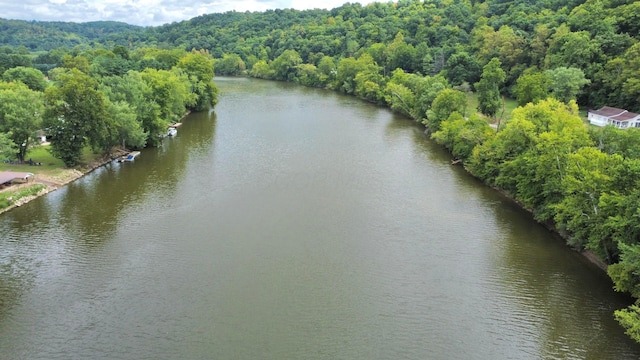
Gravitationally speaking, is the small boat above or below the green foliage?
below

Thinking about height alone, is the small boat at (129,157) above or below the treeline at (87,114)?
below

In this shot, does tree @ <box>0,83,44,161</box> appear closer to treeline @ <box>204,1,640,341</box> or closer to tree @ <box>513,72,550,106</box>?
treeline @ <box>204,1,640,341</box>

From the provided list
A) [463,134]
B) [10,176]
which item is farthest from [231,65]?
[10,176]

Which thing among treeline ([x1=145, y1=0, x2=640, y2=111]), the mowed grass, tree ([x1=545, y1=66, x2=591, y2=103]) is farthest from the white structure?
the mowed grass

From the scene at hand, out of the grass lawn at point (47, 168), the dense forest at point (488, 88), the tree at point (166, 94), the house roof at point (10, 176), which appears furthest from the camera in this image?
the tree at point (166, 94)

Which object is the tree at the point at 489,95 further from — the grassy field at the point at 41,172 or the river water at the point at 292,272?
the grassy field at the point at 41,172

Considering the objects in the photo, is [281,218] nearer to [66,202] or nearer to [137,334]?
[137,334]

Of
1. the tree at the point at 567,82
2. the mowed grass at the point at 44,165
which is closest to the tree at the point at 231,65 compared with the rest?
the mowed grass at the point at 44,165

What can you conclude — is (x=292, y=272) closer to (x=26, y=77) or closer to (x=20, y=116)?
(x=20, y=116)
